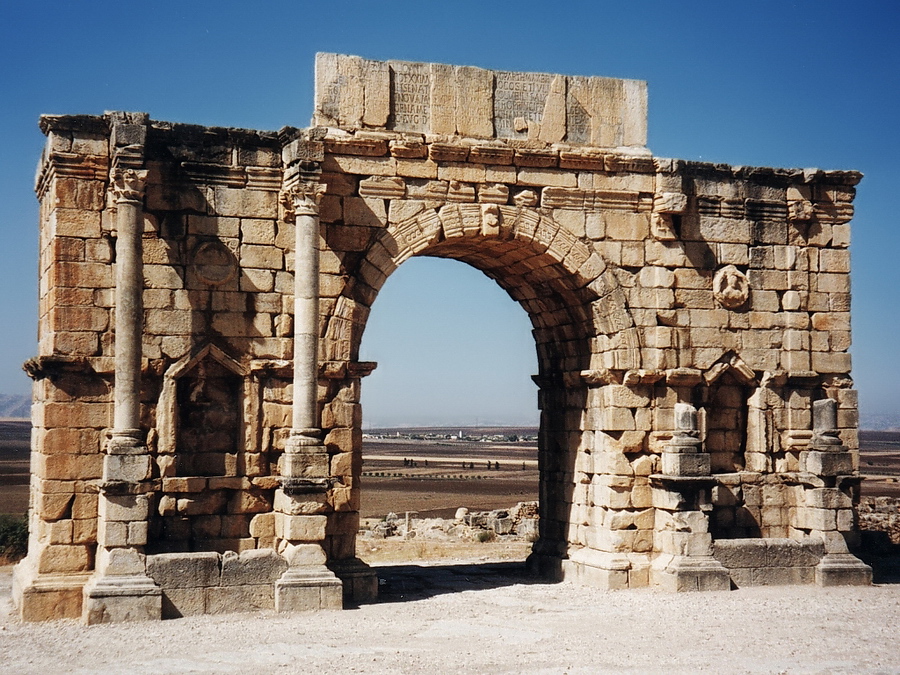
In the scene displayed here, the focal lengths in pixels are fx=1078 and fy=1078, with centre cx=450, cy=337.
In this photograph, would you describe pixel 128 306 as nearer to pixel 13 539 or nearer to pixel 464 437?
pixel 13 539

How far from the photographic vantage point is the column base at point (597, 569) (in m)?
12.5

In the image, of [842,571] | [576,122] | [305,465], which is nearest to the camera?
[305,465]

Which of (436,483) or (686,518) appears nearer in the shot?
(686,518)

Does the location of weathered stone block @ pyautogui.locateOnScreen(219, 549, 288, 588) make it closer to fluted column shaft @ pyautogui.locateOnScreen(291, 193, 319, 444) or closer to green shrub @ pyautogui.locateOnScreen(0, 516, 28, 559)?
fluted column shaft @ pyautogui.locateOnScreen(291, 193, 319, 444)

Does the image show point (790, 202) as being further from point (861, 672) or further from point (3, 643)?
point (3, 643)

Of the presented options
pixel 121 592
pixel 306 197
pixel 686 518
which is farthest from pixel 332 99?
pixel 686 518

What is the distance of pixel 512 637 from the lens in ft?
33.1

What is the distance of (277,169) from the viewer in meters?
12.0

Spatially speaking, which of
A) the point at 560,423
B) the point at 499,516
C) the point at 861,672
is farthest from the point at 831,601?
the point at 499,516

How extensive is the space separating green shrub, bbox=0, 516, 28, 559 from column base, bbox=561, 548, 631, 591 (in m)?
8.09

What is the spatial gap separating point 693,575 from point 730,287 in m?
3.57

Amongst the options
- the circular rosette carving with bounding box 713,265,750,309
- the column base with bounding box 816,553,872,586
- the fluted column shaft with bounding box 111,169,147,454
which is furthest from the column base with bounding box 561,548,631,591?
the fluted column shaft with bounding box 111,169,147,454

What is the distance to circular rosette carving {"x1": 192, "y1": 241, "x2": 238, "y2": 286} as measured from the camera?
1176 centimetres

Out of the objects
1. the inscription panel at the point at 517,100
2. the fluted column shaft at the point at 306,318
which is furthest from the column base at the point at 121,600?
the inscription panel at the point at 517,100
